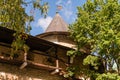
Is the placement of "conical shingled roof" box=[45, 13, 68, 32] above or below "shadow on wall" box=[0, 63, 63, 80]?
above

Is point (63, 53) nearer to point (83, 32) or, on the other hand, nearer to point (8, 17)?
point (83, 32)

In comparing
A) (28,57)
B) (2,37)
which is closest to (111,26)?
(28,57)

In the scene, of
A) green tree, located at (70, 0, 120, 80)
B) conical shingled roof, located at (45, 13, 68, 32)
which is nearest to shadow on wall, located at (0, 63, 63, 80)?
green tree, located at (70, 0, 120, 80)

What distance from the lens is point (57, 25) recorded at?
29.4 metres

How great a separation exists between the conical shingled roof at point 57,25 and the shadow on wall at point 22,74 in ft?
28.3

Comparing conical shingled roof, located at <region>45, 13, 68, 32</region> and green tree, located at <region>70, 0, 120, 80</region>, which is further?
conical shingled roof, located at <region>45, 13, 68, 32</region>

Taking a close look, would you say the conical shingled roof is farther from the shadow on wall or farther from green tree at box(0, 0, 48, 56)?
green tree at box(0, 0, 48, 56)

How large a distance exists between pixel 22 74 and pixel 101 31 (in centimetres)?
630

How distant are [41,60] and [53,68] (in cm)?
158

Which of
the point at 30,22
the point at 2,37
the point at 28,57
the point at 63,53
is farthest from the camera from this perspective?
the point at 63,53

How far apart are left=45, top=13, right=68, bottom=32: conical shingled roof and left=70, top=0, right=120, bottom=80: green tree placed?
6.53 m

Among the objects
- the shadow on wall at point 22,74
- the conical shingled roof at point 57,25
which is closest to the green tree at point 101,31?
the shadow on wall at point 22,74

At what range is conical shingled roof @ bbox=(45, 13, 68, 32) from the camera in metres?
28.8

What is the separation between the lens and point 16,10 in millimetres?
12875
